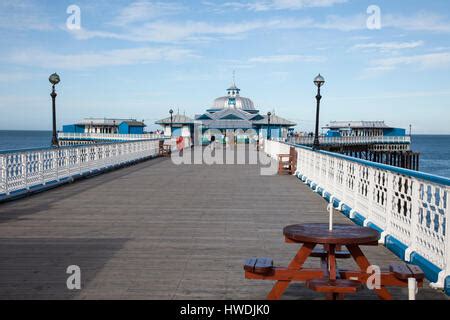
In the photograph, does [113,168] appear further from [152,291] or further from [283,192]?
[152,291]

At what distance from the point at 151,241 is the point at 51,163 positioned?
7750 millimetres

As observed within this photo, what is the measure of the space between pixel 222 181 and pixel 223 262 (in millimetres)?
9588

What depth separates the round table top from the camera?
3894 millimetres

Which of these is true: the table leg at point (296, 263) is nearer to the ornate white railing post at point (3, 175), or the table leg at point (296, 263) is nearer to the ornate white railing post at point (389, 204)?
the ornate white railing post at point (389, 204)

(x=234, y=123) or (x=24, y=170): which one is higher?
(x=234, y=123)

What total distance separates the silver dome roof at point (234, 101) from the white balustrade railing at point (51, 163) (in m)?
64.2

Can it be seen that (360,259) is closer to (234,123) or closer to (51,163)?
(51,163)

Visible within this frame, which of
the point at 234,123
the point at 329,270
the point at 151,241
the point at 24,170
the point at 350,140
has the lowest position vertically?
the point at 151,241

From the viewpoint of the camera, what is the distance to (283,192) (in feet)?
41.5

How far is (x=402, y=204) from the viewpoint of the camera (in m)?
6.43

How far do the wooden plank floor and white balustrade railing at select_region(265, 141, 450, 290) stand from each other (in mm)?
339

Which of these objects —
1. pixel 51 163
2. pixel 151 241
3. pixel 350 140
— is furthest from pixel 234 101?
pixel 151 241

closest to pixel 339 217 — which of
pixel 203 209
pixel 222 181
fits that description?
pixel 203 209

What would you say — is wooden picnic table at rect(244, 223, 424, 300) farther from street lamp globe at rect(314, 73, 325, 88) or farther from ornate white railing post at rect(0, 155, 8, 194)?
street lamp globe at rect(314, 73, 325, 88)
